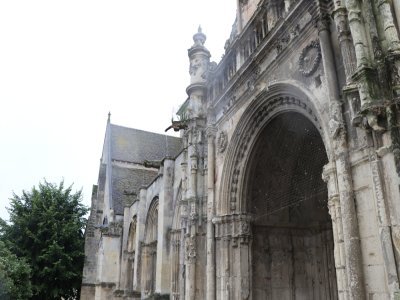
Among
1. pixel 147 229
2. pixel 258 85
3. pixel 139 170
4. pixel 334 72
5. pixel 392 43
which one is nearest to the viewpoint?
pixel 392 43

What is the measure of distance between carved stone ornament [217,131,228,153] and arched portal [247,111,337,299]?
3.31 feet

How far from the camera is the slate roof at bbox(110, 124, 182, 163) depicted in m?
32.3

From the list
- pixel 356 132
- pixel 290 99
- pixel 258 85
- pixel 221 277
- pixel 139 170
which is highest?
pixel 139 170

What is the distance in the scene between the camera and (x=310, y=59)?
796cm

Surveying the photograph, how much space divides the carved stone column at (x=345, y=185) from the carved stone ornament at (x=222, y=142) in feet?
14.8

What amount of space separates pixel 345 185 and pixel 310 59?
2.86 meters

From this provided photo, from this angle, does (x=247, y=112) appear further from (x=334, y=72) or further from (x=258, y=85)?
(x=334, y=72)

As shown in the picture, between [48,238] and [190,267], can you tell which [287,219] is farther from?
[48,238]

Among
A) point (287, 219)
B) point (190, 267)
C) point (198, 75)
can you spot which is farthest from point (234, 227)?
point (198, 75)

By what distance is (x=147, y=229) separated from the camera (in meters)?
20.4

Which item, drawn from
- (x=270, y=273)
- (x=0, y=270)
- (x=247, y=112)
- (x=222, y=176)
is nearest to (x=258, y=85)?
(x=247, y=112)

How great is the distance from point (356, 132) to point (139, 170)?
26.0 meters

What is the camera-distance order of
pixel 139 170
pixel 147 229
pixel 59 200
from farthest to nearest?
pixel 139 170 < pixel 59 200 < pixel 147 229

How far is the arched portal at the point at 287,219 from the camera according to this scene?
34.0 ft
